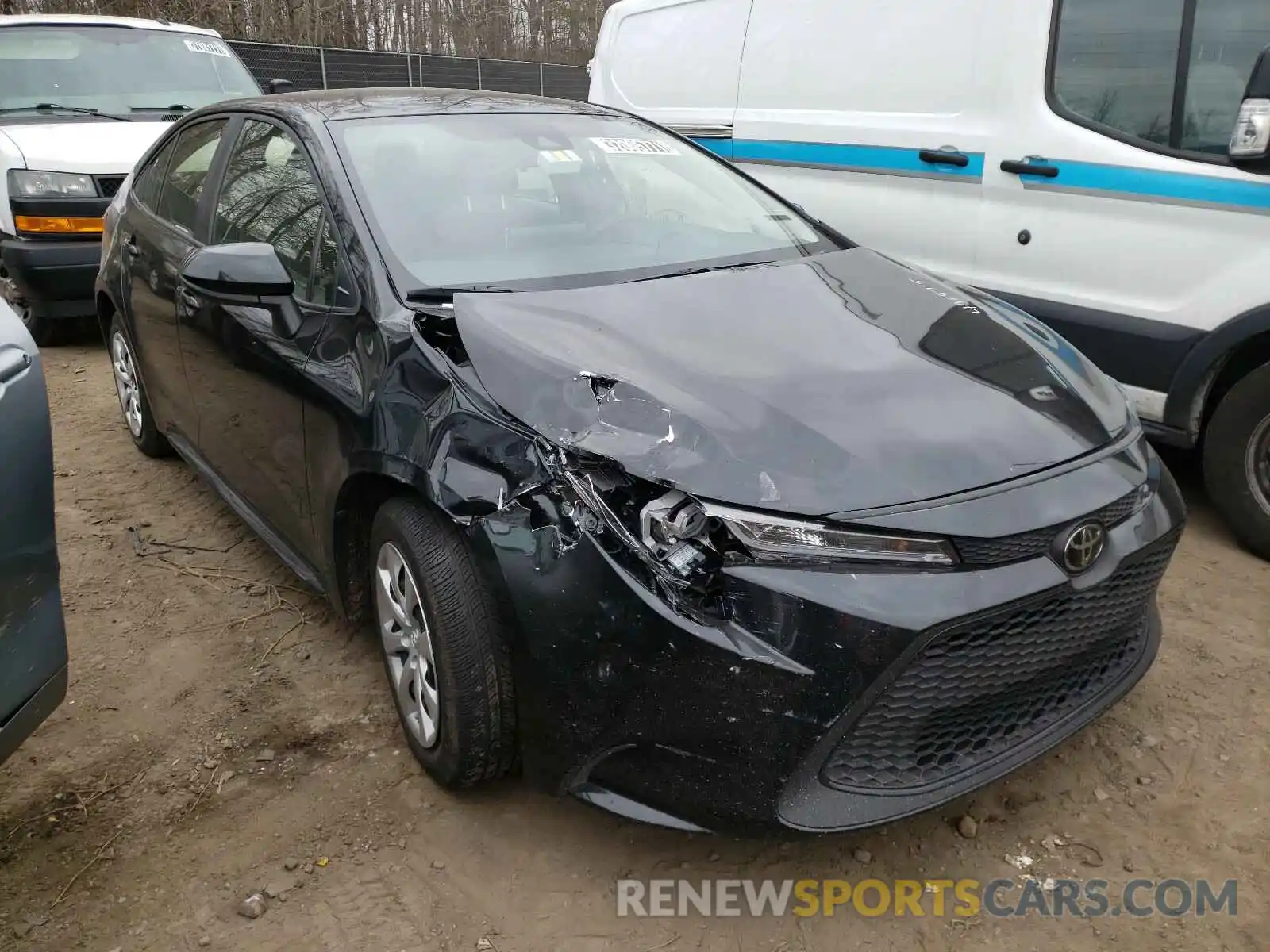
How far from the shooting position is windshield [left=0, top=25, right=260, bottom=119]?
6.36 meters

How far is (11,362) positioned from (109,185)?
14.8 ft

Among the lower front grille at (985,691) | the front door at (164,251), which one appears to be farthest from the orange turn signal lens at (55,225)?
the lower front grille at (985,691)

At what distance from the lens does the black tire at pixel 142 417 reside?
429cm

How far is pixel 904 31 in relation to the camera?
408 centimetres

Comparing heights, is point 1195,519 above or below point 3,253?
below

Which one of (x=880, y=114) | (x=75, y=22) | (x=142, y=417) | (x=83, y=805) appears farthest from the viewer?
(x=75, y=22)

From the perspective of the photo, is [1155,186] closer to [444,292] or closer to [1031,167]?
[1031,167]

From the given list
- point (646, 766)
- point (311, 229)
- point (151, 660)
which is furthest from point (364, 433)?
point (151, 660)

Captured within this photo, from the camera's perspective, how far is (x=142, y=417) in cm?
448

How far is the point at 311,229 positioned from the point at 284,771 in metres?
1.42

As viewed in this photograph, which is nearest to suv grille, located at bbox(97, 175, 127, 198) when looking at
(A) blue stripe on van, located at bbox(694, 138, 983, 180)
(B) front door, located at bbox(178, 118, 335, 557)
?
(B) front door, located at bbox(178, 118, 335, 557)

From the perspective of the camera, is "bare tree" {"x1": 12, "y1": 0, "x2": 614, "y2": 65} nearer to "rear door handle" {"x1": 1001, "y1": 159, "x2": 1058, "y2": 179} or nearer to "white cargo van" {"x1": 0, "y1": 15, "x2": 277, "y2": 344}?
"white cargo van" {"x1": 0, "y1": 15, "x2": 277, "y2": 344}

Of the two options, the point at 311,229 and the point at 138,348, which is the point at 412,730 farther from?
the point at 138,348

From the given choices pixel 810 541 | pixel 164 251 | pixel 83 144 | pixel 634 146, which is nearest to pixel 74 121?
pixel 83 144
